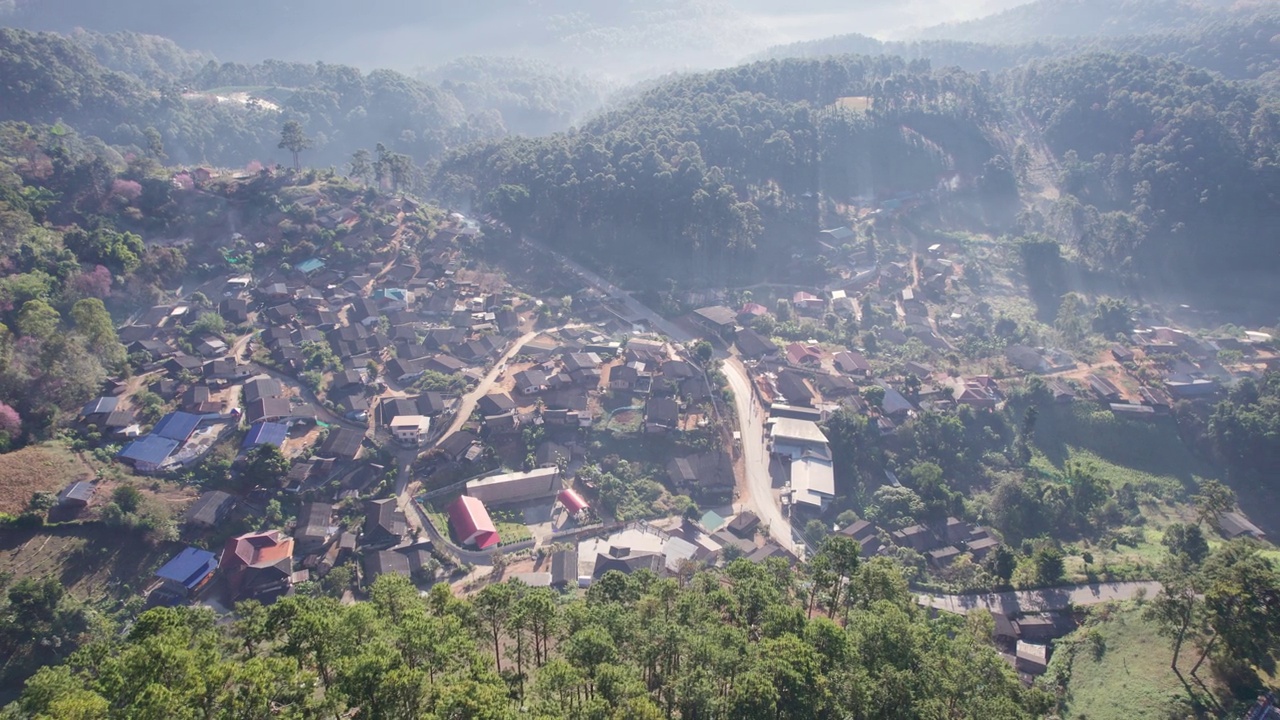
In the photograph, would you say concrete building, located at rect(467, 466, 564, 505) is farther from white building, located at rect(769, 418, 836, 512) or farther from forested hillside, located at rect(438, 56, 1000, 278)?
forested hillside, located at rect(438, 56, 1000, 278)

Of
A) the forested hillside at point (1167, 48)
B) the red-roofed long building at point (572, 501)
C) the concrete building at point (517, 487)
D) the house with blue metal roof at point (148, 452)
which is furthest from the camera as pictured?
the forested hillside at point (1167, 48)

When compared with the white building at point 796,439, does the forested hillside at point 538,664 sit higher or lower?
higher

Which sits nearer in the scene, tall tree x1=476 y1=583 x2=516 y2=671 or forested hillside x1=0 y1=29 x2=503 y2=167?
tall tree x1=476 y1=583 x2=516 y2=671

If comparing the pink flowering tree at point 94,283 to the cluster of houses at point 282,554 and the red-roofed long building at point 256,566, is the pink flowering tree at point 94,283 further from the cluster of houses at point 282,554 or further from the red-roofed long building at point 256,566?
the red-roofed long building at point 256,566

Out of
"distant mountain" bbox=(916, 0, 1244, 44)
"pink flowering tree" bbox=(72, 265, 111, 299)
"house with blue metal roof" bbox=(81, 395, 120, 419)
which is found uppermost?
"distant mountain" bbox=(916, 0, 1244, 44)

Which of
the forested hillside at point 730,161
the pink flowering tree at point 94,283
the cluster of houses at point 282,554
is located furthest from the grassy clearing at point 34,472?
Result: the forested hillside at point 730,161

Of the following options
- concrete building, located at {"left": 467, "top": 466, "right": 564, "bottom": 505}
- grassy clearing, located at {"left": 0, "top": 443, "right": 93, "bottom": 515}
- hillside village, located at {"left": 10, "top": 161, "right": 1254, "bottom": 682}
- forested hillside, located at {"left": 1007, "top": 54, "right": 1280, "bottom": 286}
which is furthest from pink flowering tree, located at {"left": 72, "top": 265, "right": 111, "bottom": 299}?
forested hillside, located at {"left": 1007, "top": 54, "right": 1280, "bottom": 286}

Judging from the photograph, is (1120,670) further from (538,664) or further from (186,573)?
(186,573)

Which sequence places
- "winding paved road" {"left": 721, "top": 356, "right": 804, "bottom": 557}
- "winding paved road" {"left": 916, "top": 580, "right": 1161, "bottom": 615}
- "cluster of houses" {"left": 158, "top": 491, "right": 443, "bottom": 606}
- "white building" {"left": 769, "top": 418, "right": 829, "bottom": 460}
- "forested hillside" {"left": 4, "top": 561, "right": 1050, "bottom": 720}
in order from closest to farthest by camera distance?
"forested hillside" {"left": 4, "top": 561, "right": 1050, "bottom": 720} → "cluster of houses" {"left": 158, "top": 491, "right": 443, "bottom": 606} → "winding paved road" {"left": 916, "top": 580, "right": 1161, "bottom": 615} → "winding paved road" {"left": 721, "top": 356, "right": 804, "bottom": 557} → "white building" {"left": 769, "top": 418, "right": 829, "bottom": 460}
